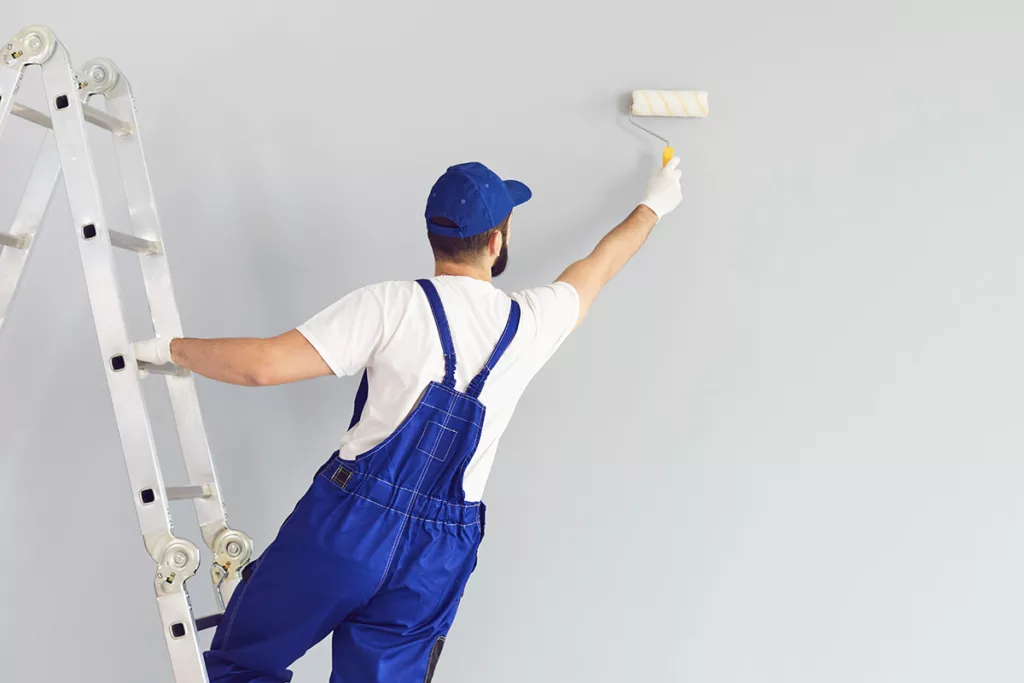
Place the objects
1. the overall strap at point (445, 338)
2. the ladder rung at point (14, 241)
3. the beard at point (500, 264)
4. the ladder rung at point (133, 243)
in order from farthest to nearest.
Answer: the ladder rung at point (14, 241) → the beard at point (500, 264) → the ladder rung at point (133, 243) → the overall strap at point (445, 338)

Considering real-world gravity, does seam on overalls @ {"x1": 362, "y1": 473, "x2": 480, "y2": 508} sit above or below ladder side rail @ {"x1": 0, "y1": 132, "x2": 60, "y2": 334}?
below

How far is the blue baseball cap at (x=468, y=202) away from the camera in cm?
164

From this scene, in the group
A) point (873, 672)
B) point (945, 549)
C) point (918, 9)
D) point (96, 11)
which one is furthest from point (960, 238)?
point (96, 11)

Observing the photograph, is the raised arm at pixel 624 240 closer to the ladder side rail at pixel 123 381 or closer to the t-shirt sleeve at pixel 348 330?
the t-shirt sleeve at pixel 348 330

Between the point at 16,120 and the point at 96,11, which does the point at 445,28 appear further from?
the point at 16,120

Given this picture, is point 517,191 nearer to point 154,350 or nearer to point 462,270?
point 462,270

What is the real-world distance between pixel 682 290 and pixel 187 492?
1167mm

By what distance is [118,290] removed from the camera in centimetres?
160

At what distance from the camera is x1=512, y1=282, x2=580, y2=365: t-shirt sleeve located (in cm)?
170

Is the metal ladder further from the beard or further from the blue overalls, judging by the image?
the beard

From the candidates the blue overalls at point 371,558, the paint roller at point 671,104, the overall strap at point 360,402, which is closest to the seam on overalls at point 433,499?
the blue overalls at point 371,558

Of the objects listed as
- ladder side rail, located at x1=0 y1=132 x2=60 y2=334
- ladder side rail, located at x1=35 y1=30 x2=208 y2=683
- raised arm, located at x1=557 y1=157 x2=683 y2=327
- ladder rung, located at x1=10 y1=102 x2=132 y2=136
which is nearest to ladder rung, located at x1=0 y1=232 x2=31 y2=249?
ladder side rail, located at x1=0 y1=132 x2=60 y2=334

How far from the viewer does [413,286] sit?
5.24 feet

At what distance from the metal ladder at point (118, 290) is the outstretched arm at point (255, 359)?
0.51 ft
